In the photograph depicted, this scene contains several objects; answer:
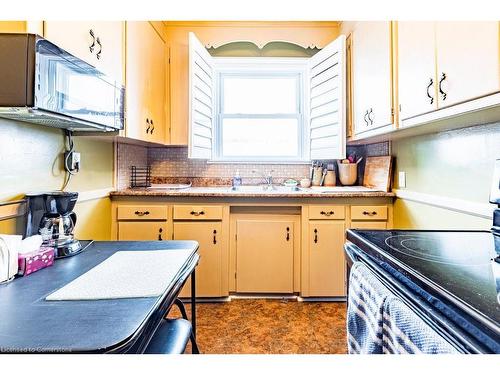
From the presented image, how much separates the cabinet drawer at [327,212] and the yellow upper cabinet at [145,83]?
1.42 meters

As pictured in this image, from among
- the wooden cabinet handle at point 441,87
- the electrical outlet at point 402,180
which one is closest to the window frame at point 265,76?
the electrical outlet at point 402,180

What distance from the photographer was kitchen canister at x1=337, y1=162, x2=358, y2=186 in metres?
2.82

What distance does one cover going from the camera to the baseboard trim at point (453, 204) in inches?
55.1

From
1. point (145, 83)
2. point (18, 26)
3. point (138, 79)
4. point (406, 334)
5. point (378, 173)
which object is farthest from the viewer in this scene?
point (378, 173)

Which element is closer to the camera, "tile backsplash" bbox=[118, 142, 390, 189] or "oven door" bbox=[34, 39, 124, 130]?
"oven door" bbox=[34, 39, 124, 130]

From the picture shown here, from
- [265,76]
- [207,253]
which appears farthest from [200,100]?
[207,253]

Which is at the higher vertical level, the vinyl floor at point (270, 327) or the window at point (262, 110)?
the window at point (262, 110)

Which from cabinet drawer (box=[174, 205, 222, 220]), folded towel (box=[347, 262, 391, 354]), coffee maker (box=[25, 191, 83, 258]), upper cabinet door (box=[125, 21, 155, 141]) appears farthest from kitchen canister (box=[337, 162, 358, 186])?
coffee maker (box=[25, 191, 83, 258])

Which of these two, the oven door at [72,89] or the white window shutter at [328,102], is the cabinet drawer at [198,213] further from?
the white window shutter at [328,102]

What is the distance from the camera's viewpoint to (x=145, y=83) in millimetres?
2285

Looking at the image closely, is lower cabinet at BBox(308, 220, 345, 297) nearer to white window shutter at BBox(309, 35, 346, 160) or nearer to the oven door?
white window shutter at BBox(309, 35, 346, 160)

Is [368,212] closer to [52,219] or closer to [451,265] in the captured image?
[451,265]

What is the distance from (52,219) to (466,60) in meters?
1.78

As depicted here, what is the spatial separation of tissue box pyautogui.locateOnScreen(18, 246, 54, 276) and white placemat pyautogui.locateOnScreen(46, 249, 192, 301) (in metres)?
0.19
